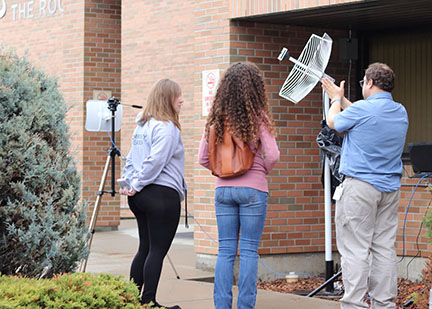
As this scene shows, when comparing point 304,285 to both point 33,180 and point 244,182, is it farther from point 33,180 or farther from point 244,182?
point 33,180

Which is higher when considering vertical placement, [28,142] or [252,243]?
[28,142]

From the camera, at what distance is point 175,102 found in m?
6.08

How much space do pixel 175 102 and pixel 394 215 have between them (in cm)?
189

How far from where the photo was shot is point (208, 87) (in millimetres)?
8469

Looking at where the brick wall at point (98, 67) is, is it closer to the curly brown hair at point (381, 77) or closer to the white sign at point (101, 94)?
the white sign at point (101, 94)

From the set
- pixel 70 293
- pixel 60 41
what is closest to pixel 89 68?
pixel 60 41

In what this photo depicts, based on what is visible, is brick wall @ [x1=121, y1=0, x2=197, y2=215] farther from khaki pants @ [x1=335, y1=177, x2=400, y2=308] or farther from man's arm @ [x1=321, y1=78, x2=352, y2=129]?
khaki pants @ [x1=335, y1=177, x2=400, y2=308]

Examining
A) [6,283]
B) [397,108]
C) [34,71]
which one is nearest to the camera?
[6,283]

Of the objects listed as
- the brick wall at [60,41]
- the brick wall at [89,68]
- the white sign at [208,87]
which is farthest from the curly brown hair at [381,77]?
the brick wall at [89,68]

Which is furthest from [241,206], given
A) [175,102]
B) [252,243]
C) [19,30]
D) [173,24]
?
[19,30]

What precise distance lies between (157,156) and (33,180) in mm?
1219

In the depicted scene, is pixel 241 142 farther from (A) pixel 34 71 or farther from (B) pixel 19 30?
(B) pixel 19 30

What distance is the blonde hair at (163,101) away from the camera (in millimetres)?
6039

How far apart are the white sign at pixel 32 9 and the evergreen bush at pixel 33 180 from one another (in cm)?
863
